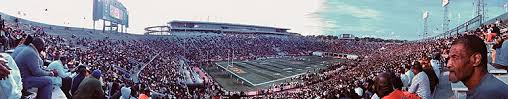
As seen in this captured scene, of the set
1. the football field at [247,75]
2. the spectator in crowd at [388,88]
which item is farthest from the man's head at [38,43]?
the football field at [247,75]

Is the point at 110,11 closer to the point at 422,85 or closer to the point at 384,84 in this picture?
the point at 422,85

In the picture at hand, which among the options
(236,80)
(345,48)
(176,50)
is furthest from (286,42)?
(236,80)

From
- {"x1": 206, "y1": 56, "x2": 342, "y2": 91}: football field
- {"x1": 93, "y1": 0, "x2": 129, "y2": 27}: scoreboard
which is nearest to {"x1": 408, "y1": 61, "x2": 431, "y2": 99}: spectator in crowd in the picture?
{"x1": 206, "y1": 56, "x2": 342, "y2": 91}: football field

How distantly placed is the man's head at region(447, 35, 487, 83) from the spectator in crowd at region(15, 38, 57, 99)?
490cm

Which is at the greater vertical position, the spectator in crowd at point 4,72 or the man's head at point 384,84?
the spectator in crowd at point 4,72

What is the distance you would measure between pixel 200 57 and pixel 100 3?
15731mm

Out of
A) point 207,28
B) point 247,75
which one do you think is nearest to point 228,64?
point 247,75

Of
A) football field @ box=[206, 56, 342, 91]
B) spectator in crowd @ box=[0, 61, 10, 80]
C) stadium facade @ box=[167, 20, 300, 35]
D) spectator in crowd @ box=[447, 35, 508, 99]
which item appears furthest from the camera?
stadium facade @ box=[167, 20, 300, 35]

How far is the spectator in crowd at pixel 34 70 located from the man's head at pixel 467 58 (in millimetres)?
4897

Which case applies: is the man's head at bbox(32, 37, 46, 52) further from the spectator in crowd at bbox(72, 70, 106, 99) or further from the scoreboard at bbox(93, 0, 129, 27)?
the scoreboard at bbox(93, 0, 129, 27)

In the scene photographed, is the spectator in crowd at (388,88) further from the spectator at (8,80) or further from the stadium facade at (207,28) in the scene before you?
the stadium facade at (207,28)

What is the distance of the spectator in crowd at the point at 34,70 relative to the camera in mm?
5793

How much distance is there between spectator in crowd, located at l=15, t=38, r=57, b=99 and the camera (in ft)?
19.0

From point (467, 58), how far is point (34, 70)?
16.5 feet
